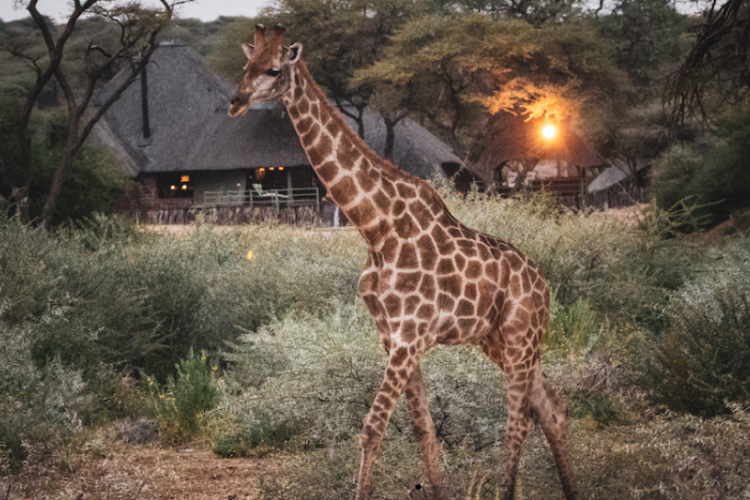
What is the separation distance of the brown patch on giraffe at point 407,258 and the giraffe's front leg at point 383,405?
35 centimetres

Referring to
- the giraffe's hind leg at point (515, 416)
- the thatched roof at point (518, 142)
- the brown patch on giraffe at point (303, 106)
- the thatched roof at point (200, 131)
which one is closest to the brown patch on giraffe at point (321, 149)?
the brown patch on giraffe at point (303, 106)

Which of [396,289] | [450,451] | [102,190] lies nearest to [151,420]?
[450,451]

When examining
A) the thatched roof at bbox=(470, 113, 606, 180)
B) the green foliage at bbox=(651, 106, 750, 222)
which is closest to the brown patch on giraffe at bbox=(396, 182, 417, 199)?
the green foliage at bbox=(651, 106, 750, 222)

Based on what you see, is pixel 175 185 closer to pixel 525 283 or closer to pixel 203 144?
pixel 203 144

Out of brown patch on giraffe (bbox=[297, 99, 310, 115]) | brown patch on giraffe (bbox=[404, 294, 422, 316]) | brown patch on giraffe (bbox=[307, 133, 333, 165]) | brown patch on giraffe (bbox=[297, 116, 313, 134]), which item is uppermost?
brown patch on giraffe (bbox=[297, 99, 310, 115])

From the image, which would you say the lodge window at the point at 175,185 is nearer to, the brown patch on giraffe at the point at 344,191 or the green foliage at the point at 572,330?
the green foliage at the point at 572,330

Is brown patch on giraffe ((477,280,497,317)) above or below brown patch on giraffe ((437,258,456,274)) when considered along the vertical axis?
below

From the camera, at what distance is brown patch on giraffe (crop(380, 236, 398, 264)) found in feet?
10.5

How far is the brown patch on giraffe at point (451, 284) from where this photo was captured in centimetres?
321

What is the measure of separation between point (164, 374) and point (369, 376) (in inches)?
164

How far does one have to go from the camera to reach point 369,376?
5.47 meters

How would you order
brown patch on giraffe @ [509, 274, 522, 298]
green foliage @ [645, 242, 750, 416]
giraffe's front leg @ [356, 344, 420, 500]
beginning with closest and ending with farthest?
1. giraffe's front leg @ [356, 344, 420, 500]
2. brown patch on giraffe @ [509, 274, 522, 298]
3. green foliage @ [645, 242, 750, 416]

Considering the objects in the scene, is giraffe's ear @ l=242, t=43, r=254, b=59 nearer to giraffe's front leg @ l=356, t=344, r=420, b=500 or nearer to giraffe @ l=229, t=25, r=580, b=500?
giraffe @ l=229, t=25, r=580, b=500

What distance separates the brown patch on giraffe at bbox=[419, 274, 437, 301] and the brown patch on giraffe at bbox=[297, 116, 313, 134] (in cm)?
80
